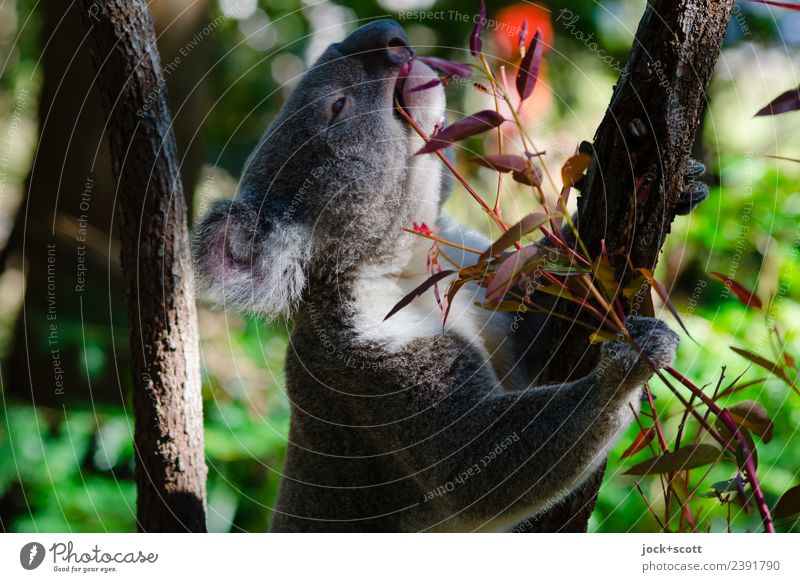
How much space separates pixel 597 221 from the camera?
1359mm

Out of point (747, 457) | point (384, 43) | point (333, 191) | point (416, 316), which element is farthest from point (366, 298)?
point (747, 457)

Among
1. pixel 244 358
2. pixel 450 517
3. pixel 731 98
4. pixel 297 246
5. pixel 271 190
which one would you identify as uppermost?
pixel 731 98

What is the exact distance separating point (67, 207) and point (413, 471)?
3.48 m

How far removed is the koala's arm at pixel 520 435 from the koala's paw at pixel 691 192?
13.4 inches

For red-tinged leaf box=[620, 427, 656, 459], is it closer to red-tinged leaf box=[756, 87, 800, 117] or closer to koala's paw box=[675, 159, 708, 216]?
koala's paw box=[675, 159, 708, 216]

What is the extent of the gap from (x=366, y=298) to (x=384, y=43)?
1.94 ft

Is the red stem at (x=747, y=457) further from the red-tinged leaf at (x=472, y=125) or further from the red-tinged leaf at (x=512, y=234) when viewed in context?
the red-tinged leaf at (x=472, y=125)

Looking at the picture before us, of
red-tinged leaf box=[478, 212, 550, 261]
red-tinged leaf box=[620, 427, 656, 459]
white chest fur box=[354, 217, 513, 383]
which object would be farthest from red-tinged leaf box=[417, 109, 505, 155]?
white chest fur box=[354, 217, 513, 383]

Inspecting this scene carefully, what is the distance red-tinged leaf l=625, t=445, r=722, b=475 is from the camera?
1111mm

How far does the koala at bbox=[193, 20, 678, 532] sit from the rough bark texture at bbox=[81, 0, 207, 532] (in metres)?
0.14

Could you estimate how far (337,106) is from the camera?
70.4 inches
